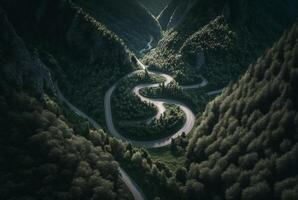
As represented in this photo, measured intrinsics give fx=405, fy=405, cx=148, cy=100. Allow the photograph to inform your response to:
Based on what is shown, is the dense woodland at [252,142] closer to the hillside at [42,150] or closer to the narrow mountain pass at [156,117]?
the narrow mountain pass at [156,117]

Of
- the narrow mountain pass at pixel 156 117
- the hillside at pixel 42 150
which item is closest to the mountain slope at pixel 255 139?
the narrow mountain pass at pixel 156 117

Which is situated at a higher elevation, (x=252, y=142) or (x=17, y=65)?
(x=252, y=142)

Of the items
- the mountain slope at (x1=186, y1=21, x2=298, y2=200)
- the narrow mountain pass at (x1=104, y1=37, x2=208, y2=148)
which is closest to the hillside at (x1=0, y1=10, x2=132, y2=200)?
the narrow mountain pass at (x1=104, y1=37, x2=208, y2=148)

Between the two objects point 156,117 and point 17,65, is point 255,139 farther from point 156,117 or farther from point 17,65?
point 17,65

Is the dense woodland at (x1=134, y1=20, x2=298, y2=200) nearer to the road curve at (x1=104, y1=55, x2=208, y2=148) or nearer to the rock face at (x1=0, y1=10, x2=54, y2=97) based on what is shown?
the road curve at (x1=104, y1=55, x2=208, y2=148)

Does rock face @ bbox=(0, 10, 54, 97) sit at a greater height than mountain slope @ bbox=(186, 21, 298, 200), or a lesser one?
lesser

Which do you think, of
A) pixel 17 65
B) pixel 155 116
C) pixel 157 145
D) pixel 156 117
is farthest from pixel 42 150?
pixel 155 116

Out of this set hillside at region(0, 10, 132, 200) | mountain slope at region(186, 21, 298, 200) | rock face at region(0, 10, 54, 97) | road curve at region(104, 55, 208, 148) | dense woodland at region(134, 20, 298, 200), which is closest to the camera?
hillside at region(0, 10, 132, 200)
